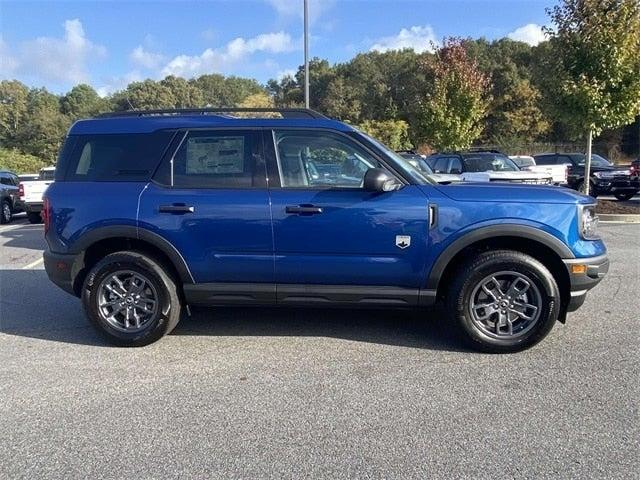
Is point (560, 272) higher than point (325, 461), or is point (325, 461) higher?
point (560, 272)

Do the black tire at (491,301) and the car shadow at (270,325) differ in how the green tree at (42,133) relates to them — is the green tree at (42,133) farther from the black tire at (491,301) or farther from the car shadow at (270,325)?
the black tire at (491,301)

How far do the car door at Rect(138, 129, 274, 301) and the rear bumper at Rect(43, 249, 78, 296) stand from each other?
779 mm

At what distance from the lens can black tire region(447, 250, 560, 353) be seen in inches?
161

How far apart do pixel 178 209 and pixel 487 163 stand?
10.4 meters

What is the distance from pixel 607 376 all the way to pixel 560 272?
884mm

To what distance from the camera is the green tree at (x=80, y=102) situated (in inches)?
2708

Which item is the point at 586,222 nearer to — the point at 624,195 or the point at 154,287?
the point at 154,287

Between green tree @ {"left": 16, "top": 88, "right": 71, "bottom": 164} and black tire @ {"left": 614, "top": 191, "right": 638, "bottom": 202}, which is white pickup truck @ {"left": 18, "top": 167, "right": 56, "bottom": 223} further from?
green tree @ {"left": 16, "top": 88, "right": 71, "bottom": 164}

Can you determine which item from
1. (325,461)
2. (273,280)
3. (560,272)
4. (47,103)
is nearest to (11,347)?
(273,280)

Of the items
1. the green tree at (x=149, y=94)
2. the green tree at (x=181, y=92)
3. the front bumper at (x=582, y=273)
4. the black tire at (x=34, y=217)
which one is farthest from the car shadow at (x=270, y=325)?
→ the green tree at (x=181, y=92)

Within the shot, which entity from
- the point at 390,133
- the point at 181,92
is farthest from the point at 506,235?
the point at 181,92

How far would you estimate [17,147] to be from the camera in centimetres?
5831

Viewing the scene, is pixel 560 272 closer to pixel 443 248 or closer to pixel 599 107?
pixel 443 248

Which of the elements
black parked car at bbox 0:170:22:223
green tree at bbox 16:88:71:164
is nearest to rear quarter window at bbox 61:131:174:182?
black parked car at bbox 0:170:22:223
